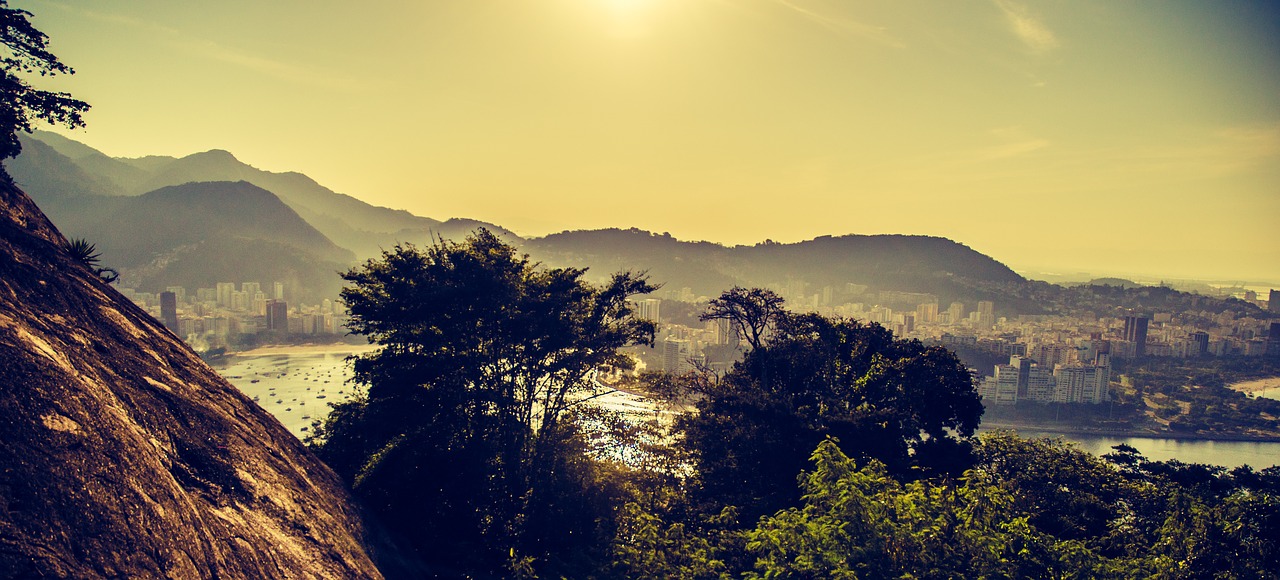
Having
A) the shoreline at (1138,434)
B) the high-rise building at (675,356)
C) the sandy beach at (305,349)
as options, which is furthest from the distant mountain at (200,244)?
the shoreline at (1138,434)

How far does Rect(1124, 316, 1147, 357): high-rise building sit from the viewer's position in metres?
76.6

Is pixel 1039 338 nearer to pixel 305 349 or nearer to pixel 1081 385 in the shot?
pixel 1081 385

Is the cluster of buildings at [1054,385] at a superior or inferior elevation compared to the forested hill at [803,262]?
inferior

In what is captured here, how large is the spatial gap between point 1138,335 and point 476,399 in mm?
102451

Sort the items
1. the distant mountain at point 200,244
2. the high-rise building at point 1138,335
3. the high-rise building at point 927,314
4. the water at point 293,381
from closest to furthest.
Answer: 1. the water at point 293,381
2. the high-rise building at point 1138,335
3. the distant mountain at point 200,244
4. the high-rise building at point 927,314

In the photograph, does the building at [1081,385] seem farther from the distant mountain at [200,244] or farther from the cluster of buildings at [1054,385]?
the distant mountain at [200,244]

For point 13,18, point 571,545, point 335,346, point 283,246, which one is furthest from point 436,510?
point 283,246

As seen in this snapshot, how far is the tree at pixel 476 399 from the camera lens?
26.6 feet

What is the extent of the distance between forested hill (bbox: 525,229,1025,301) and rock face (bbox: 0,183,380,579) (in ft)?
418

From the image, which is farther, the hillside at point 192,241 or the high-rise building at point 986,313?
the high-rise building at point 986,313

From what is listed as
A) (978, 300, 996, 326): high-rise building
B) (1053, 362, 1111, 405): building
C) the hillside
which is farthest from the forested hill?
(1053, 362, 1111, 405): building

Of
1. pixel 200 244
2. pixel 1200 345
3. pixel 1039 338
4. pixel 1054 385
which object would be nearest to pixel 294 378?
pixel 1054 385

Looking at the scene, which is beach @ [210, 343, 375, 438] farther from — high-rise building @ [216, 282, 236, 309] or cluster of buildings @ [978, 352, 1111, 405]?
cluster of buildings @ [978, 352, 1111, 405]

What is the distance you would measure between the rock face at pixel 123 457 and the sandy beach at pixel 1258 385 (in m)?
84.3
